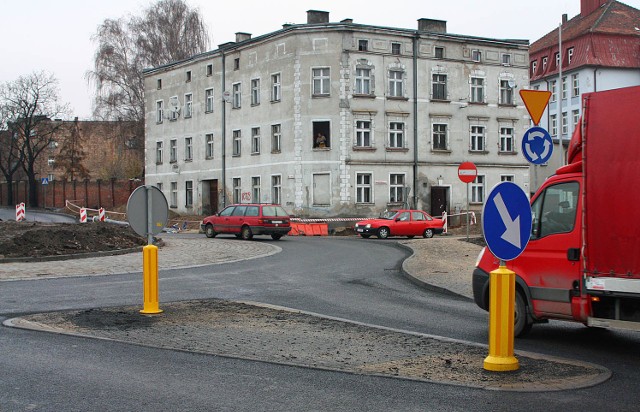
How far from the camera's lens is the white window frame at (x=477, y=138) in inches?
1984

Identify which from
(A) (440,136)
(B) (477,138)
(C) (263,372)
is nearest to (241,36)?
(A) (440,136)

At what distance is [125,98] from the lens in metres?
62.8

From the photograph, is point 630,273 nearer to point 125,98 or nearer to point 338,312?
point 338,312

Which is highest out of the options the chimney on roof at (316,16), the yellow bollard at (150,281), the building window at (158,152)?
the chimney on roof at (316,16)

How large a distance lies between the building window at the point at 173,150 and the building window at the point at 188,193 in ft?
8.47

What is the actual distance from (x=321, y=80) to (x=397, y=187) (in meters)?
8.20

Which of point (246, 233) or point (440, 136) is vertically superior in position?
point (440, 136)

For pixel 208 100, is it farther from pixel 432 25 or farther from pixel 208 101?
pixel 432 25

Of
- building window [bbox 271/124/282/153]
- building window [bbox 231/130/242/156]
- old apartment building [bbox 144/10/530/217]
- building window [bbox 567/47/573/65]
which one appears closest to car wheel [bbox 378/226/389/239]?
old apartment building [bbox 144/10/530/217]

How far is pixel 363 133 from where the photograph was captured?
46.8 m

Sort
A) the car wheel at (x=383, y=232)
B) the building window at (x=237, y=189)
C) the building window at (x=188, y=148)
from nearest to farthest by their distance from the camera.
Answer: the car wheel at (x=383, y=232)
the building window at (x=237, y=189)
the building window at (x=188, y=148)

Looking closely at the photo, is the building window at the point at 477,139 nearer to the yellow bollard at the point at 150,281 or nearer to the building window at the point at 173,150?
the building window at the point at 173,150

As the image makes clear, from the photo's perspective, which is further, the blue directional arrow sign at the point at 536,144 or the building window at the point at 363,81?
the building window at the point at 363,81

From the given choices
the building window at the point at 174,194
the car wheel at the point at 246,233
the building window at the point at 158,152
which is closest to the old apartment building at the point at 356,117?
the building window at the point at 174,194
